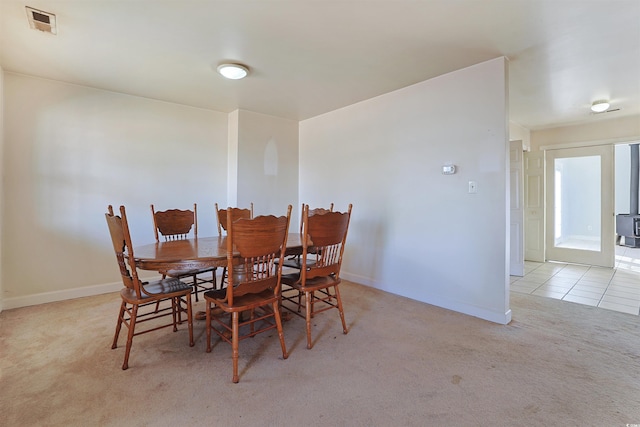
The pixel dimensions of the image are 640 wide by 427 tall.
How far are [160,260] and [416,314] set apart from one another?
2.28 meters

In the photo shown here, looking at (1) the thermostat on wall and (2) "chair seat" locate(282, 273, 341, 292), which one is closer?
(2) "chair seat" locate(282, 273, 341, 292)

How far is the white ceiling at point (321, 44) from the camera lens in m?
1.99

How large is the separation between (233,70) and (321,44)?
0.90 metres

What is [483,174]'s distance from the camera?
278cm

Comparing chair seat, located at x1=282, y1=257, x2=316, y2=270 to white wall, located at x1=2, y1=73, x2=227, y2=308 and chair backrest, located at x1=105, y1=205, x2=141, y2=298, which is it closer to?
chair backrest, located at x1=105, y1=205, x2=141, y2=298

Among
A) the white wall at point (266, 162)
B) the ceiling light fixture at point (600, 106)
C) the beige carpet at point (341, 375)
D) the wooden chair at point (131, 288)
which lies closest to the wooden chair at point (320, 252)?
the beige carpet at point (341, 375)

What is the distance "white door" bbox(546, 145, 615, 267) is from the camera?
189 inches

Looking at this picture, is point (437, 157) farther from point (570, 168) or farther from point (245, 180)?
point (570, 168)

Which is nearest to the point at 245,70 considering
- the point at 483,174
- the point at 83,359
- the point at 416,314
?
the point at 483,174

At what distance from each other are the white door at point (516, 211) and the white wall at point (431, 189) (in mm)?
1937

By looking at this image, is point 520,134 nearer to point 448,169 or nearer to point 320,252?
point 448,169

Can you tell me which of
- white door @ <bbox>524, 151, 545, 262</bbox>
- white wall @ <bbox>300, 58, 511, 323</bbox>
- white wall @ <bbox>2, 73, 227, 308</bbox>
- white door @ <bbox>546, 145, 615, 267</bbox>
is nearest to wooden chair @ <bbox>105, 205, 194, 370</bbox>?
white wall @ <bbox>2, 73, 227, 308</bbox>

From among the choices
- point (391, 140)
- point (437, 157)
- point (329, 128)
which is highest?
point (329, 128)

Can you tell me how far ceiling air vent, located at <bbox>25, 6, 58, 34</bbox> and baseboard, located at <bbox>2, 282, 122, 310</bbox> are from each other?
8.39ft
